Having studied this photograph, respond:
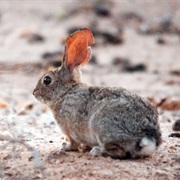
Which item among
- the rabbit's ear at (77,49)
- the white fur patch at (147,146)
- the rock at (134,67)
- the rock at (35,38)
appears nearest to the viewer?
the white fur patch at (147,146)

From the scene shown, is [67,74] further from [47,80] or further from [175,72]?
[175,72]

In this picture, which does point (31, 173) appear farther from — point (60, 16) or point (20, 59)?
point (60, 16)

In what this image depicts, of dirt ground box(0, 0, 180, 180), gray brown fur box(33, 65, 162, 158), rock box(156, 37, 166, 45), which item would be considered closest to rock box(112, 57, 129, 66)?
dirt ground box(0, 0, 180, 180)

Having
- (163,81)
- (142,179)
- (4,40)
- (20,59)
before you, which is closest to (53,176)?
(142,179)

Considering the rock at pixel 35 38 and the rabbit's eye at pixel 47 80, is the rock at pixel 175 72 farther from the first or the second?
the rabbit's eye at pixel 47 80

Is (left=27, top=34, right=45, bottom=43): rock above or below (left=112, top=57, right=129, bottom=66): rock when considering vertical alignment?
above

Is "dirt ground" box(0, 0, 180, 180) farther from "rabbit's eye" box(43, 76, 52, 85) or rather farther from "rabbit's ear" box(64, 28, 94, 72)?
"rabbit's ear" box(64, 28, 94, 72)

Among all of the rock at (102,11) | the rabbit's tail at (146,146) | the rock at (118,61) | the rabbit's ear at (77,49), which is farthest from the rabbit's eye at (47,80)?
the rock at (102,11)
